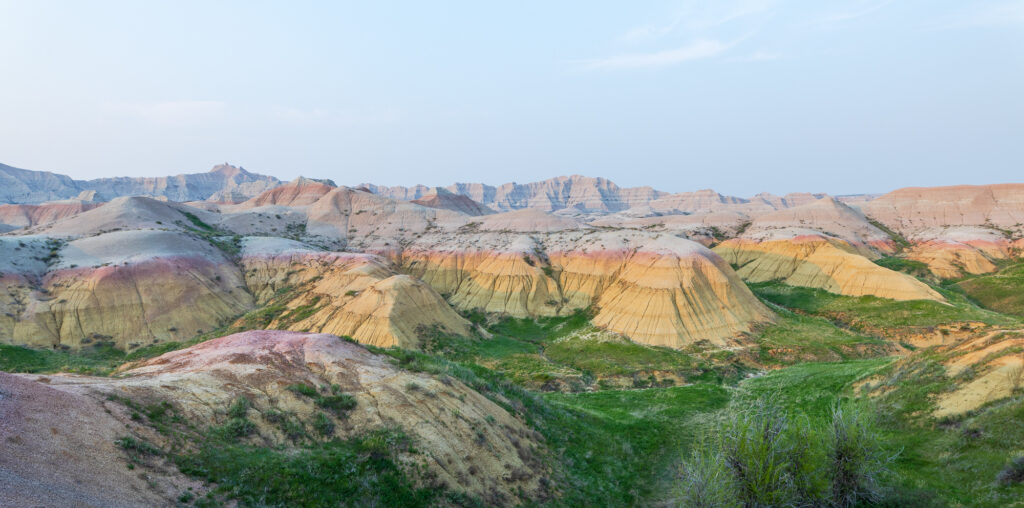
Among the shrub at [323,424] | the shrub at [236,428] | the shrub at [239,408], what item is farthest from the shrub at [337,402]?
the shrub at [236,428]

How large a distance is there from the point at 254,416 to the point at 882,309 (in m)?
72.4

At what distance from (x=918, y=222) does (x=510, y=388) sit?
143 metres

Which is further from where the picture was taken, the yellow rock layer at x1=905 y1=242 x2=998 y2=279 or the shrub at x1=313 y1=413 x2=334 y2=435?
the yellow rock layer at x1=905 y1=242 x2=998 y2=279

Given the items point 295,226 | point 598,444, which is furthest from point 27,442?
point 295,226

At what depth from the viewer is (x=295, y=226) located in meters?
96.1

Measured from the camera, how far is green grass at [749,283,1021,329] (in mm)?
51094

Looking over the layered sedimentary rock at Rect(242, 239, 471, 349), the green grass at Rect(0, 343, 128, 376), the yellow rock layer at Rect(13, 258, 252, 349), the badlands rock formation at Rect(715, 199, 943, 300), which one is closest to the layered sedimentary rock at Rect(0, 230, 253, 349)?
the yellow rock layer at Rect(13, 258, 252, 349)

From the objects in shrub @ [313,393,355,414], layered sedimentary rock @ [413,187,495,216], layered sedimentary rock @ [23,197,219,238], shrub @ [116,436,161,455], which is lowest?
shrub @ [313,393,355,414]

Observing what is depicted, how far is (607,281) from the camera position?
61.5 m

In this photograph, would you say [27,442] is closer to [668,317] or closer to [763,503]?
[763,503]

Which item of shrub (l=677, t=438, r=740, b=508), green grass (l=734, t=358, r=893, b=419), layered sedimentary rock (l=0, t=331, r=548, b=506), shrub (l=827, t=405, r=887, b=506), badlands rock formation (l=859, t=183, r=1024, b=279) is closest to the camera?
layered sedimentary rock (l=0, t=331, r=548, b=506)

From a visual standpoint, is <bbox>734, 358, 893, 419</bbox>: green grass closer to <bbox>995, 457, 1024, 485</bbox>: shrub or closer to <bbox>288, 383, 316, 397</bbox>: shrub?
<bbox>995, 457, 1024, 485</bbox>: shrub

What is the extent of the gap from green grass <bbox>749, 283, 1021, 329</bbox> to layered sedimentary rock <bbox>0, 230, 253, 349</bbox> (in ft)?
259

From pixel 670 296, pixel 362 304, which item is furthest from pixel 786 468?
pixel 670 296
